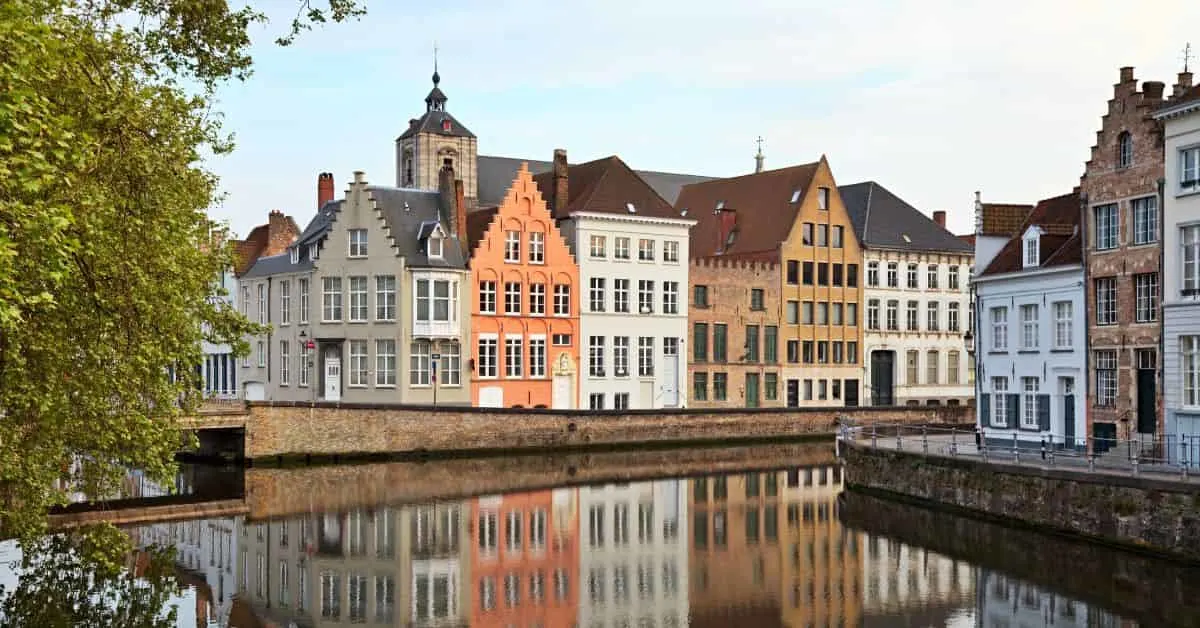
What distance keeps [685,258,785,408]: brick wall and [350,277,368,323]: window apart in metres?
15.4

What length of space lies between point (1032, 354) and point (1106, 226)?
4.65m

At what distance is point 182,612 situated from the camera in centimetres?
2164

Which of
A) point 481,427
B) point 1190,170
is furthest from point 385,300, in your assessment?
point 1190,170

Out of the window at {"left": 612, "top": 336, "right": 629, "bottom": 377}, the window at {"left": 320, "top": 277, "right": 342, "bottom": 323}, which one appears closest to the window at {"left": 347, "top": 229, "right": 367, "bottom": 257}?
the window at {"left": 320, "top": 277, "right": 342, "bottom": 323}

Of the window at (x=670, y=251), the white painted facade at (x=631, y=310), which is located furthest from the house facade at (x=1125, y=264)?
the window at (x=670, y=251)

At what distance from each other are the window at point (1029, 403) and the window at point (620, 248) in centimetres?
2420

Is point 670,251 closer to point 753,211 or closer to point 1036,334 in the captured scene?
point 753,211

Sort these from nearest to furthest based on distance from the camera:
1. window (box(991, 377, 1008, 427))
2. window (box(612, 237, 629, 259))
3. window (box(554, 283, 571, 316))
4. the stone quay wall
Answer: the stone quay wall < window (box(991, 377, 1008, 427)) < window (box(554, 283, 571, 316)) < window (box(612, 237, 629, 259))

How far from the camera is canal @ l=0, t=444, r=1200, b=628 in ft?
70.6

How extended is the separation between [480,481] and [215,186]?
19.1m

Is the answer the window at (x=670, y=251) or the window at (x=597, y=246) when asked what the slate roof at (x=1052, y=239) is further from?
the window at (x=670, y=251)

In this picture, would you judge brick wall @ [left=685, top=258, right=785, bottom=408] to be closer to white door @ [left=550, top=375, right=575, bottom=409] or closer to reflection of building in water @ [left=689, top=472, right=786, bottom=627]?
white door @ [left=550, top=375, right=575, bottom=409]

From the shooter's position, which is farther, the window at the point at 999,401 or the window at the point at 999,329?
the window at the point at 999,329

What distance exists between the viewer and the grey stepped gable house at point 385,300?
51.3 m
